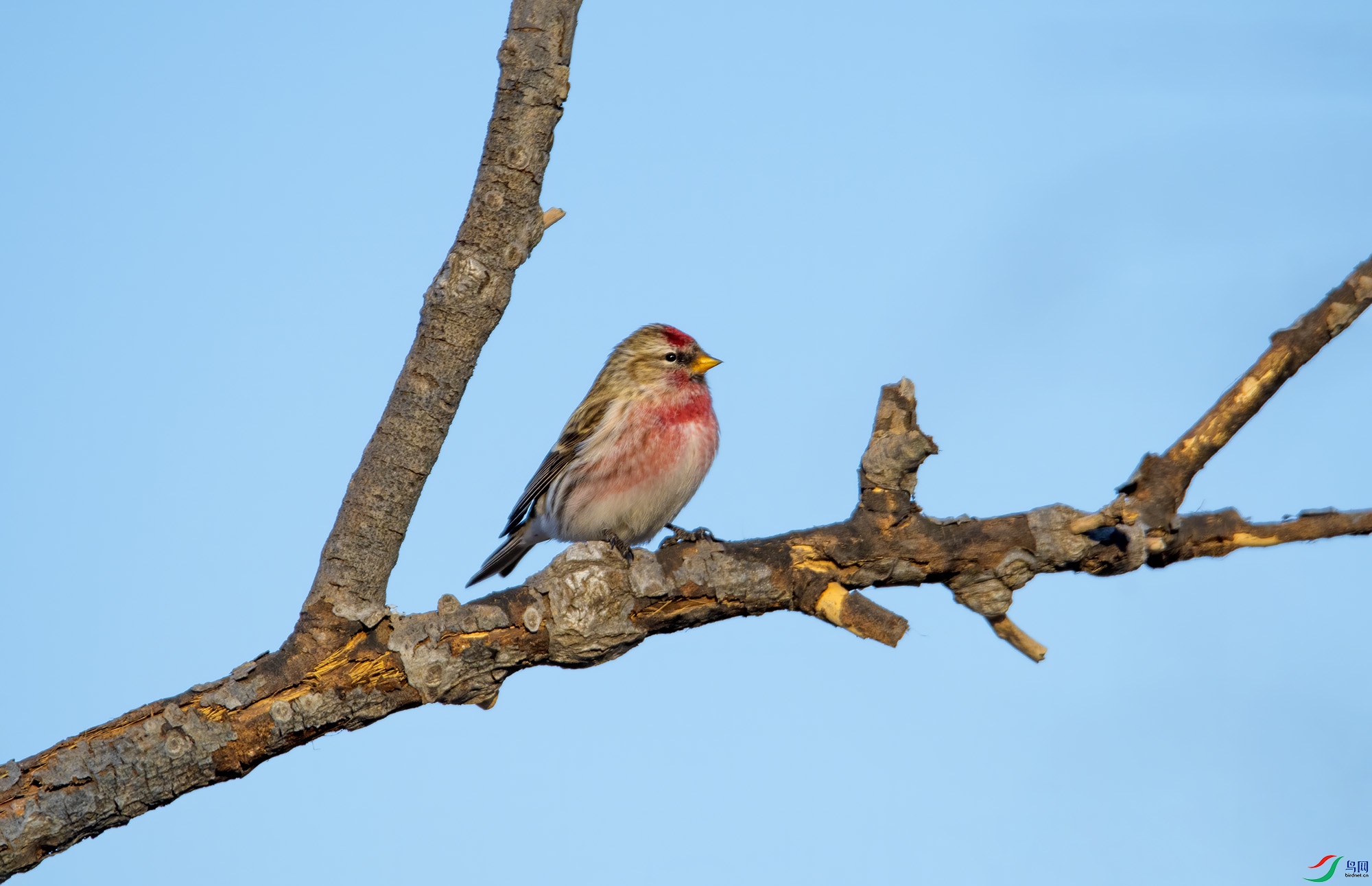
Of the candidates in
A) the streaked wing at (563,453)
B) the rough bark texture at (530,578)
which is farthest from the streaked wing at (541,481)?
the rough bark texture at (530,578)

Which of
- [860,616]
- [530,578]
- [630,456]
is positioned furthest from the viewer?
→ [630,456]

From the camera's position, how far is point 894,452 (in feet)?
14.1

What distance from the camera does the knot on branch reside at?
427 centimetres

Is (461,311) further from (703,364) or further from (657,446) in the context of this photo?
(703,364)

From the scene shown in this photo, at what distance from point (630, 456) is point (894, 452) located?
7.04ft

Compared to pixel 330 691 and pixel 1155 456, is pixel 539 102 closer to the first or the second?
pixel 330 691

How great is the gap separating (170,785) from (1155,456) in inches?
144

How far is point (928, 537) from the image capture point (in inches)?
171

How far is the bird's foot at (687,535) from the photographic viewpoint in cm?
461

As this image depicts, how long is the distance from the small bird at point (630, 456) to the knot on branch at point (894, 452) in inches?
59.7

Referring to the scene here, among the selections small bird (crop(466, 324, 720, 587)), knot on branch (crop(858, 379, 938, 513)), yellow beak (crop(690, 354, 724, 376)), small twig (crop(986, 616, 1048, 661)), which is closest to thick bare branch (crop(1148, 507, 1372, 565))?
small twig (crop(986, 616, 1048, 661))

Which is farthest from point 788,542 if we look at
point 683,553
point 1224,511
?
point 1224,511

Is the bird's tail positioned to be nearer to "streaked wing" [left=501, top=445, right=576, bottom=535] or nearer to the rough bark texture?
"streaked wing" [left=501, top=445, right=576, bottom=535]

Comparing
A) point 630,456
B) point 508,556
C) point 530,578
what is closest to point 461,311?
point 530,578
